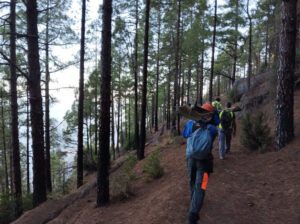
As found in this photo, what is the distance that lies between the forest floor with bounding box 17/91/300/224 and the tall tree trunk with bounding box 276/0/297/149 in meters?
0.42

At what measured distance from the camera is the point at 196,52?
18.6 m

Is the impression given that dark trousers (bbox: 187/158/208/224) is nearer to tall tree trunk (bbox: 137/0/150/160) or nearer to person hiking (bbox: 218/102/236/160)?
person hiking (bbox: 218/102/236/160)

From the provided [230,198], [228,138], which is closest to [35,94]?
[230,198]

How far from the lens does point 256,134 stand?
28.5 feet

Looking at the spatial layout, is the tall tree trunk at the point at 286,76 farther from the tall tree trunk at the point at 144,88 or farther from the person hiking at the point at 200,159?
the tall tree trunk at the point at 144,88

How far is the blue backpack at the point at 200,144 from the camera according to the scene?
174 inches

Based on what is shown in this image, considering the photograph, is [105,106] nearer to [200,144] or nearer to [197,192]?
[200,144]

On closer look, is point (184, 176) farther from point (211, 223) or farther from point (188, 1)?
point (188, 1)

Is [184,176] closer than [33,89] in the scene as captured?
Yes

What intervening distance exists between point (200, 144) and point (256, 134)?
485cm

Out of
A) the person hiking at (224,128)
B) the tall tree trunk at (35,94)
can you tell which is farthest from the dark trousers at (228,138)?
the tall tree trunk at (35,94)

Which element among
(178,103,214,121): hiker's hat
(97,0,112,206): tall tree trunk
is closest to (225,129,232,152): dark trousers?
(97,0,112,206): tall tree trunk

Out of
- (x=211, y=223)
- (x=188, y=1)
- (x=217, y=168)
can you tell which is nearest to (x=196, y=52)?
(x=188, y=1)

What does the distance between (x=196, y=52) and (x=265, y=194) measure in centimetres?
1390
